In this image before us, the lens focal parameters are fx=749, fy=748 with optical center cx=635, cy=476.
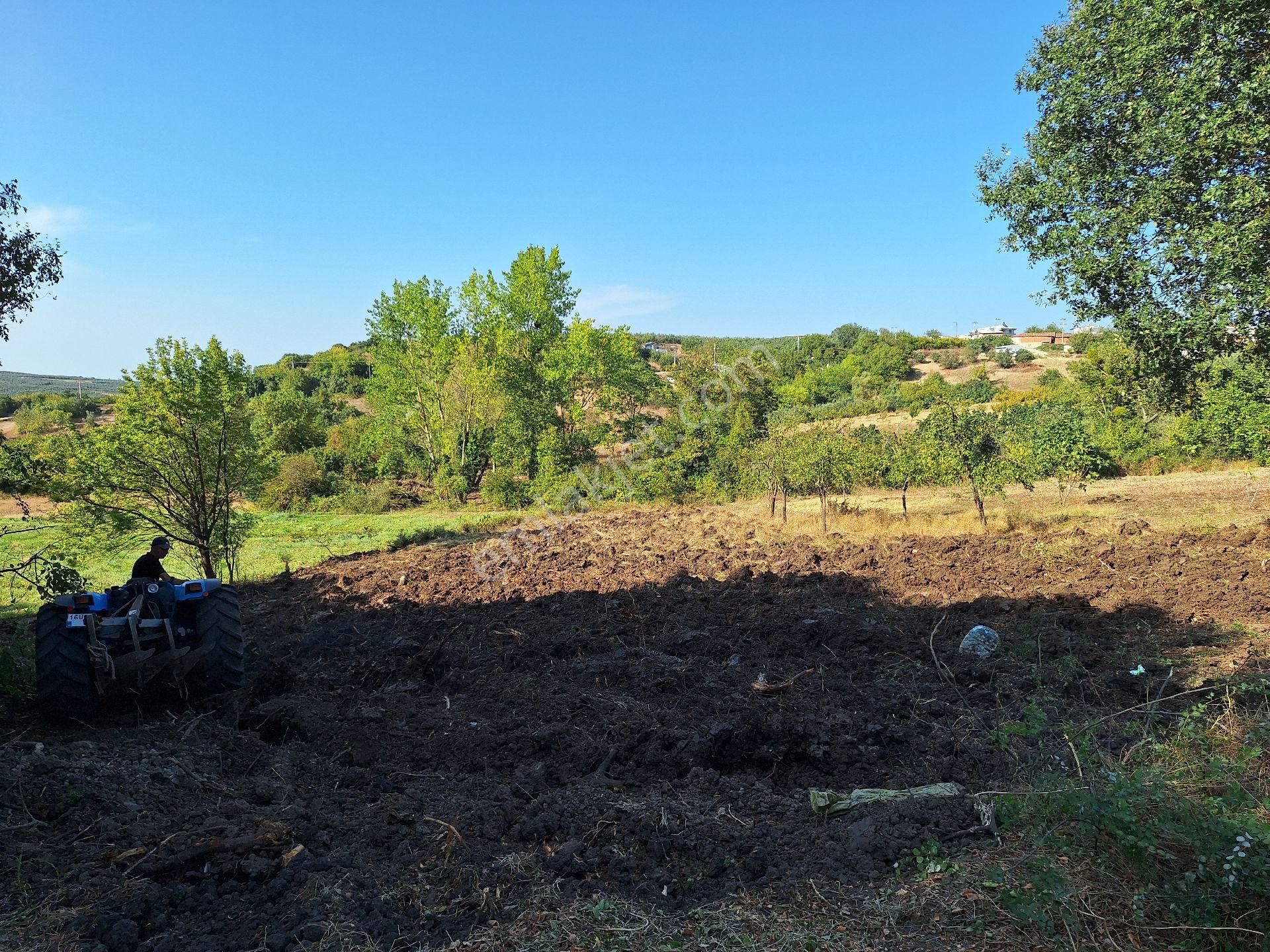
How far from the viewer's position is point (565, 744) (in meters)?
6.02

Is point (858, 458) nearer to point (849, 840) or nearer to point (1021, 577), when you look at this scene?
point (1021, 577)

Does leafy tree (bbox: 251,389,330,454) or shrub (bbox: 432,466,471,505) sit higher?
leafy tree (bbox: 251,389,330,454)

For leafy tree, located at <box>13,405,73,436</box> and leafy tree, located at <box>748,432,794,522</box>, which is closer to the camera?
leafy tree, located at <box>748,432,794,522</box>

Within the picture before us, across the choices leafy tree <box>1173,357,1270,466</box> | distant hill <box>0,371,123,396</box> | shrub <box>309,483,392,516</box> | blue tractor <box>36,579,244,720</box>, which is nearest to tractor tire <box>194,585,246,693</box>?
blue tractor <box>36,579,244,720</box>

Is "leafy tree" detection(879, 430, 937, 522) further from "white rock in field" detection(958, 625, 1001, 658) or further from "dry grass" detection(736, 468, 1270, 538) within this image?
"white rock in field" detection(958, 625, 1001, 658)

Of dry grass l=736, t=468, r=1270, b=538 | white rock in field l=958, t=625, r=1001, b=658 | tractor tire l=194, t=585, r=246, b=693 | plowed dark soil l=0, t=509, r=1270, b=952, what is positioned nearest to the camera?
plowed dark soil l=0, t=509, r=1270, b=952

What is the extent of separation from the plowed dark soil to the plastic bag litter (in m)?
0.14

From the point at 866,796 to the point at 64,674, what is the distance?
6.30m

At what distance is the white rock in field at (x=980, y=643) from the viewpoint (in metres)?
8.02

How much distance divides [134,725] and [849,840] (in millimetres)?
5852

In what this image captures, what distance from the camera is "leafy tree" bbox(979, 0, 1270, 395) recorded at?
945 cm

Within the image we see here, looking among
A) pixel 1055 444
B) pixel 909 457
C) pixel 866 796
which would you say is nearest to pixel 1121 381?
pixel 1055 444

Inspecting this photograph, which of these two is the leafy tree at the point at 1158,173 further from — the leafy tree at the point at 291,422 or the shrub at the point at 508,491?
the leafy tree at the point at 291,422

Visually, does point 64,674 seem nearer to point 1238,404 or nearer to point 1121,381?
point 1238,404
